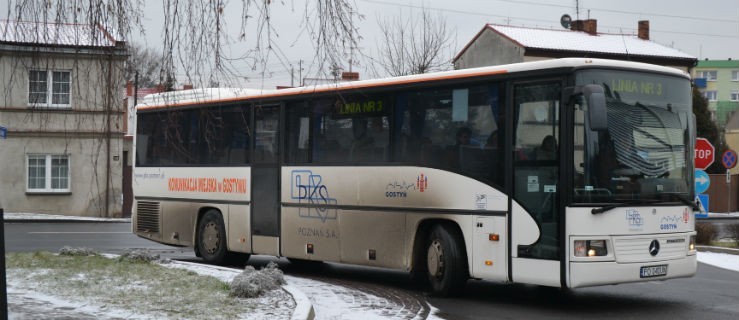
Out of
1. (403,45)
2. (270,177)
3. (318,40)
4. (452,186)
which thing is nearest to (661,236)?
(452,186)

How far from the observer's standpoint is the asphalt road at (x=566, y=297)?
11.8 m

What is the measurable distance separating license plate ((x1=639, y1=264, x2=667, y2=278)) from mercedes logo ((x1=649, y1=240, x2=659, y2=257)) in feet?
0.56

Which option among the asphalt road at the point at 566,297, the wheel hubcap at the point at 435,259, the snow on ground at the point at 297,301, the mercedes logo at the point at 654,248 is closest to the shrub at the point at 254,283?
the snow on ground at the point at 297,301

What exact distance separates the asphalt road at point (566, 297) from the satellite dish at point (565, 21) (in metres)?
50.4

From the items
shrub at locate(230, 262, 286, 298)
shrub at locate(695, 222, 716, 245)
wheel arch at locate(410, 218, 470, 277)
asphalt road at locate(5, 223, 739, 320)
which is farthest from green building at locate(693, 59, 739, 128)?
shrub at locate(230, 262, 286, 298)

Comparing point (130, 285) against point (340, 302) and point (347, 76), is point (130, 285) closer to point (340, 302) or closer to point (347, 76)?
point (340, 302)

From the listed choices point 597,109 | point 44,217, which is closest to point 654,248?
point 597,109

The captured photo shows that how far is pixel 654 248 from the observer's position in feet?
39.7

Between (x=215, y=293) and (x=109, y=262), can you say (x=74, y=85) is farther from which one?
(x=109, y=262)

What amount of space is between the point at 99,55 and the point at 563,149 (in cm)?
541

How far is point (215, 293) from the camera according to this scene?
11.7m

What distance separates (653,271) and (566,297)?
1803 mm

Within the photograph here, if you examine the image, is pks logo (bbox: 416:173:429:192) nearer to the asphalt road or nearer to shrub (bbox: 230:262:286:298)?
the asphalt road

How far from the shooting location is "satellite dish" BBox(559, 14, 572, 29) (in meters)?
67.7
